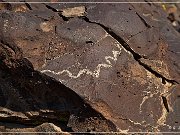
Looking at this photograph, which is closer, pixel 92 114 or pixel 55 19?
pixel 92 114

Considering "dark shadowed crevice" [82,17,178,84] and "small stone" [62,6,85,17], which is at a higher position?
"small stone" [62,6,85,17]

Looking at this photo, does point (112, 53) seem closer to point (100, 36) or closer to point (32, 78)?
point (100, 36)

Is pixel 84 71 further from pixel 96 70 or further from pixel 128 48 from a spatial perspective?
pixel 128 48

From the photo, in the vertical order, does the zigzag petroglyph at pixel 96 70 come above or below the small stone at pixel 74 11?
below

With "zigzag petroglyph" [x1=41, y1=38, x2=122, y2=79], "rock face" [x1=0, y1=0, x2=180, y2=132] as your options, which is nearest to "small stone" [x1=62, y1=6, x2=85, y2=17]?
"rock face" [x1=0, y1=0, x2=180, y2=132]

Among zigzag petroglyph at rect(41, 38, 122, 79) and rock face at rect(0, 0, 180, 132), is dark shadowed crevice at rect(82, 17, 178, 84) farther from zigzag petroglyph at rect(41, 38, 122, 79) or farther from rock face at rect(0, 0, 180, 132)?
zigzag petroglyph at rect(41, 38, 122, 79)

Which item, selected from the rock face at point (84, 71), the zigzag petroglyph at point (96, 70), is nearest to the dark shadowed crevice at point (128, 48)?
the rock face at point (84, 71)

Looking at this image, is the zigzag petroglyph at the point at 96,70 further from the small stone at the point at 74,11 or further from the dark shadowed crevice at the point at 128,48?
the small stone at the point at 74,11

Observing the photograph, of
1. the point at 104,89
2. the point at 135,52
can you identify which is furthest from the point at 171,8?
the point at 104,89

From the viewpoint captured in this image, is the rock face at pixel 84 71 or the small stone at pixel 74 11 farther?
the small stone at pixel 74 11
